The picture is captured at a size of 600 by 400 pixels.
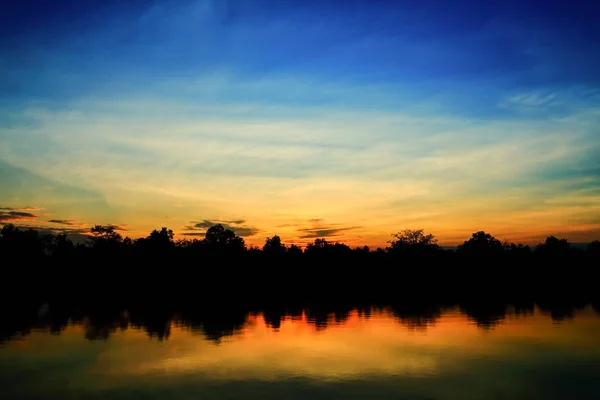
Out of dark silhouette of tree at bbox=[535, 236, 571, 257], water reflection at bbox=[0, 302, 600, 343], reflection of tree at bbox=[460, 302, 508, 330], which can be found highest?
dark silhouette of tree at bbox=[535, 236, 571, 257]

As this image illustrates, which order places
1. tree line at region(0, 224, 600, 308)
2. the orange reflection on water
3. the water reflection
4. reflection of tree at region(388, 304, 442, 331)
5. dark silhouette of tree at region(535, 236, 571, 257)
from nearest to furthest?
the orange reflection on water, the water reflection, reflection of tree at region(388, 304, 442, 331), tree line at region(0, 224, 600, 308), dark silhouette of tree at region(535, 236, 571, 257)

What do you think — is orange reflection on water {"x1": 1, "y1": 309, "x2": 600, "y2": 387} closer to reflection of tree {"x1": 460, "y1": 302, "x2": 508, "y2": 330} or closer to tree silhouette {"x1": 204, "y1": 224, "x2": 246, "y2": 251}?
reflection of tree {"x1": 460, "y1": 302, "x2": 508, "y2": 330}

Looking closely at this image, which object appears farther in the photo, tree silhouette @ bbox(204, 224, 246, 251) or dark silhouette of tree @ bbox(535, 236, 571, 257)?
tree silhouette @ bbox(204, 224, 246, 251)

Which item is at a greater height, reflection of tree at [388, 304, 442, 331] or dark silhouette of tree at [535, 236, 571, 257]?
dark silhouette of tree at [535, 236, 571, 257]

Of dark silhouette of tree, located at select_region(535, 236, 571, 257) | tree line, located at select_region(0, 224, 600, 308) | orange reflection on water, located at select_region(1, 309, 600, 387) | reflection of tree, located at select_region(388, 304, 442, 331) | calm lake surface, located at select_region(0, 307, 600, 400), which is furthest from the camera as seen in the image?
dark silhouette of tree, located at select_region(535, 236, 571, 257)

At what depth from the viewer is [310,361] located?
25438mm

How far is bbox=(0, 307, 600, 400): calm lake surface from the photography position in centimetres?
1972

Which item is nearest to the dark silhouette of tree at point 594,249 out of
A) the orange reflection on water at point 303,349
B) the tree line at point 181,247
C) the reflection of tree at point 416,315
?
the tree line at point 181,247

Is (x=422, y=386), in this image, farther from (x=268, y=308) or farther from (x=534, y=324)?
(x=268, y=308)

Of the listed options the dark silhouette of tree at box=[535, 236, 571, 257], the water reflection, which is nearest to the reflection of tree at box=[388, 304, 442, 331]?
the water reflection

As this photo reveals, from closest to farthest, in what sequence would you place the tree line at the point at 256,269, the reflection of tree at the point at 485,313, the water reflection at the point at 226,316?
the water reflection at the point at 226,316 < the reflection of tree at the point at 485,313 < the tree line at the point at 256,269

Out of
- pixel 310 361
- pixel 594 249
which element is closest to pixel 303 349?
pixel 310 361

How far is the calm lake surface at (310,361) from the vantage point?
776 inches

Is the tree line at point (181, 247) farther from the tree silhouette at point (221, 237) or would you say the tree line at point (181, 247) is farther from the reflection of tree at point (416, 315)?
the reflection of tree at point (416, 315)
